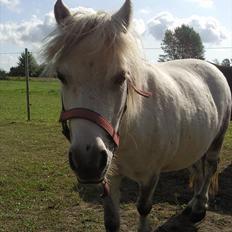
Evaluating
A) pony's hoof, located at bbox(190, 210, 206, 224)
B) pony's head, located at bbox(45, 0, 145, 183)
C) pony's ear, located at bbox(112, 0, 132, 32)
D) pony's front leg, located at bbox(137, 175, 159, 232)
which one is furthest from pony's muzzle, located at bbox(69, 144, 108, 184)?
pony's hoof, located at bbox(190, 210, 206, 224)

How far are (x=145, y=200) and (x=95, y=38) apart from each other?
1.63 m

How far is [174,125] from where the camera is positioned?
306 centimetres

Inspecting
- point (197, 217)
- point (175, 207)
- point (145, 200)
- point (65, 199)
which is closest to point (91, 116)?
point (145, 200)

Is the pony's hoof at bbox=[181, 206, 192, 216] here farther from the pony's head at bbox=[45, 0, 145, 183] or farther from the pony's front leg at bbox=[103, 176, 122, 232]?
the pony's head at bbox=[45, 0, 145, 183]

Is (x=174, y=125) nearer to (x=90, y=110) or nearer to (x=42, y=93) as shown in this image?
(x=90, y=110)

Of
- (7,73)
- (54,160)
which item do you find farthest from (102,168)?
(7,73)

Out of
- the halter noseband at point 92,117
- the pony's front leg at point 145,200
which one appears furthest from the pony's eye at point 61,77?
the pony's front leg at point 145,200

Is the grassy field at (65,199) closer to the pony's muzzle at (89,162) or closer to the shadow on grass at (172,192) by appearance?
the shadow on grass at (172,192)

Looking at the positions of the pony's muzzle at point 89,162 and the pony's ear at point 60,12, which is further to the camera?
the pony's ear at point 60,12

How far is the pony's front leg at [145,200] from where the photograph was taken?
3.12 meters

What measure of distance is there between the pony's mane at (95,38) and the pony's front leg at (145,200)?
3.68 ft

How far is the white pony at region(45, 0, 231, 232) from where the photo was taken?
2.04m

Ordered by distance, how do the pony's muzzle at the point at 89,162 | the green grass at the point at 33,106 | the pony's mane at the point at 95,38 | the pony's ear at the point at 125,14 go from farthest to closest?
the green grass at the point at 33,106 < the pony's ear at the point at 125,14 < the pony's mane at the point at 95,38 < the pony's muzzle at the point at 89,162

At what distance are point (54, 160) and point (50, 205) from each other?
216cm
